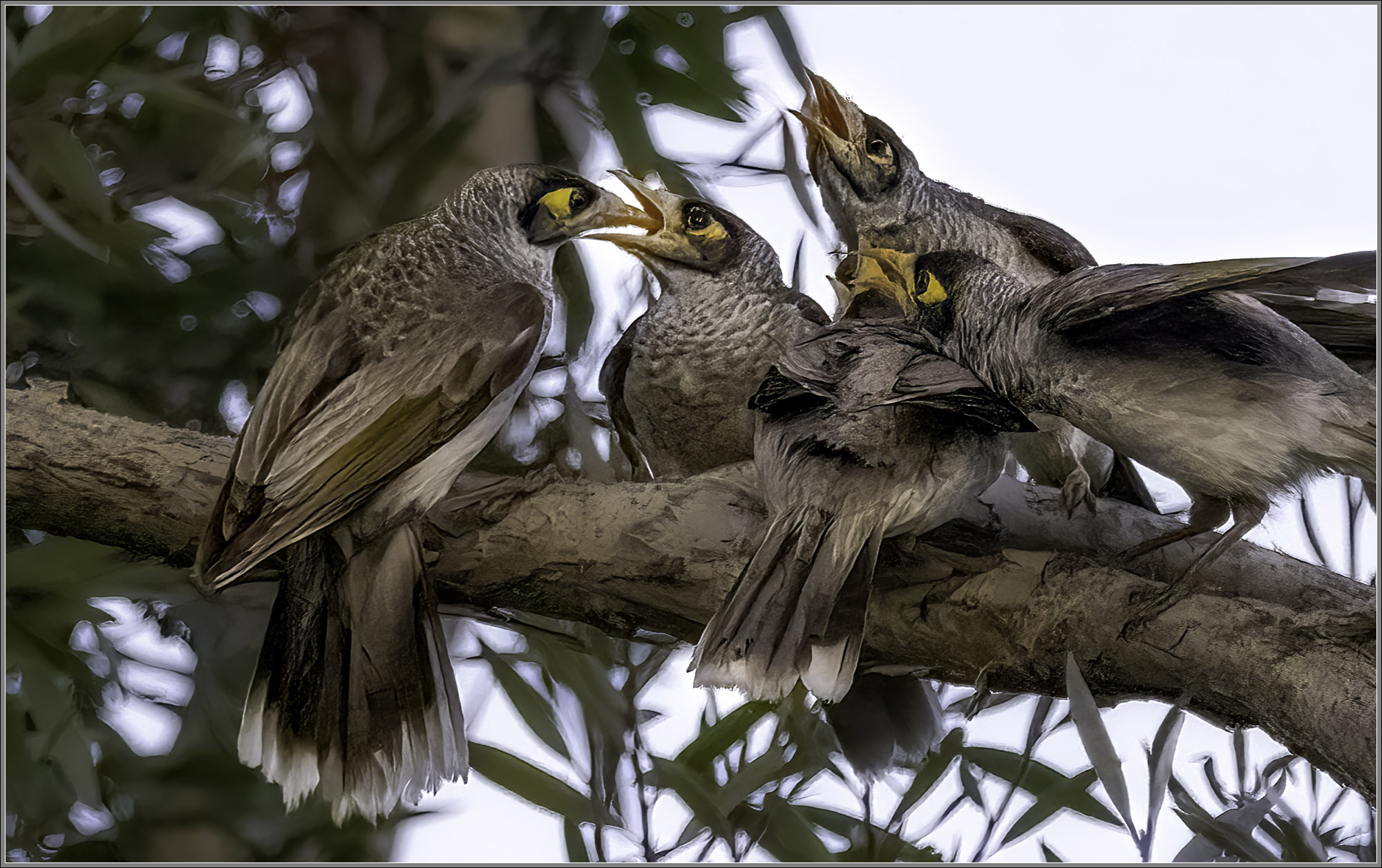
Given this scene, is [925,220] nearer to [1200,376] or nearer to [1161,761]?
[1200,376]

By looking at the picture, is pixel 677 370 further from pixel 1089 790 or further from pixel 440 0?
pixel 440 0

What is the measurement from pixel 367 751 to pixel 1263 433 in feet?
2.52

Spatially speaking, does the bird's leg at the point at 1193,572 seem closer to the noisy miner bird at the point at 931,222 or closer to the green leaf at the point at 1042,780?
the noisy miner bird at the point at 931,222

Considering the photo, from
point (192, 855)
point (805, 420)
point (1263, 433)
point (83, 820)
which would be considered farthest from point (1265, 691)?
point (83, 820)

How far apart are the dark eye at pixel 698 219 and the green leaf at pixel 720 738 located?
53cm

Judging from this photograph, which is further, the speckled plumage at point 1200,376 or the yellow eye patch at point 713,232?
the yellow eye patch at point 713,232

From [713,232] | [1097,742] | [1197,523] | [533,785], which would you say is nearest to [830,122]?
[713,232]

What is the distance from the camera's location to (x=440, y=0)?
1.55 m

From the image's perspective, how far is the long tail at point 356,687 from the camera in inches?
35.9

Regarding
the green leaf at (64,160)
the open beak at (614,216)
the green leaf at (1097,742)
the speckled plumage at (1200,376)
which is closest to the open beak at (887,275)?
the speckled plumage at (1200,376)

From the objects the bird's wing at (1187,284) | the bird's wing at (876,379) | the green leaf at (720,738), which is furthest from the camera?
the green leaf at (720,738)

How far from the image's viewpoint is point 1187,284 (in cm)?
79

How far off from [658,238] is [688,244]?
34mm

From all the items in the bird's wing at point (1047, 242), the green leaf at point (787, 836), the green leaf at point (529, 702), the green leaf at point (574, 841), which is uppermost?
the bird's wing at point (1047, 242)
